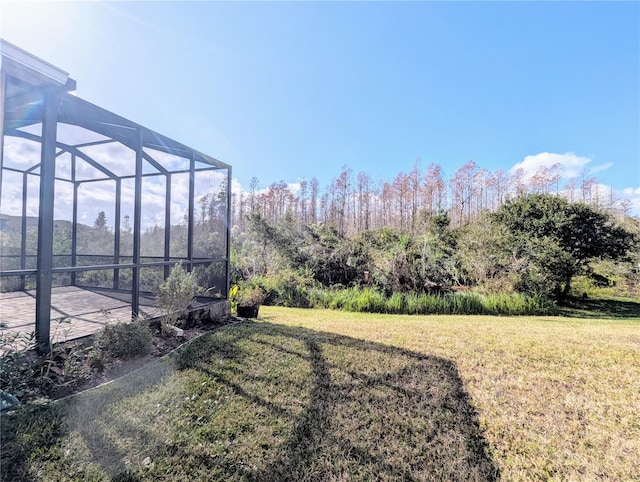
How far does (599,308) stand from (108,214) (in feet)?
45.1

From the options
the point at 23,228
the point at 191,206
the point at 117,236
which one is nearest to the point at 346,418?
the point at 191,206

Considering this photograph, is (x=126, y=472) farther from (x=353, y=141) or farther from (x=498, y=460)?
(x=353, y=141)

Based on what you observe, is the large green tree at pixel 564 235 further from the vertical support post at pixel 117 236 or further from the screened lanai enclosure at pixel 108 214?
the vertical support post at pixel 117 236

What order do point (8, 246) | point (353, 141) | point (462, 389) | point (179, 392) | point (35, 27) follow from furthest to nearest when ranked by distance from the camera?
point (353, 141) → point (8, 246) → point (35, 27) → point (462, 389) → point (179, 392)

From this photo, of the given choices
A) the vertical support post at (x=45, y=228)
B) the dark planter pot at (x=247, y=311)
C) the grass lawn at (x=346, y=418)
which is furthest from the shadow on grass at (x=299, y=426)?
→ the dark planter pot at (x=247, y=311)

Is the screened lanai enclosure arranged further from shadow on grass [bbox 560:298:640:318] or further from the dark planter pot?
shadow on grass [bbox 560:298:640:318]

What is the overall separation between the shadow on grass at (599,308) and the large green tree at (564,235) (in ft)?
1.78

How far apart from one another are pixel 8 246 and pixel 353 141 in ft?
45.0

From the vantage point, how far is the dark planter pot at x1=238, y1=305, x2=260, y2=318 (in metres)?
6.18

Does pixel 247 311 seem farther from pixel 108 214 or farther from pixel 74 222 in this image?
pixel 74 222

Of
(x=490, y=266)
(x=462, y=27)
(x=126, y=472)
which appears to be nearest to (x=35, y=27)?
(x=126, y=472)

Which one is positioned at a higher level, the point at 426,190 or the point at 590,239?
the point at 426,190

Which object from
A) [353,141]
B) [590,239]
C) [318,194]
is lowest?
[590,239]

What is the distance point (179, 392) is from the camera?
279 cm
